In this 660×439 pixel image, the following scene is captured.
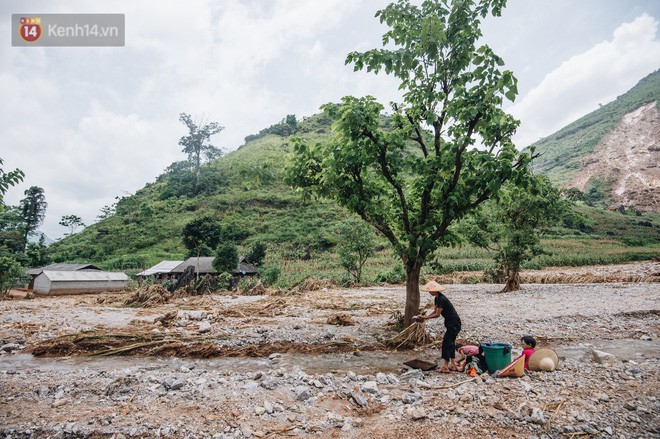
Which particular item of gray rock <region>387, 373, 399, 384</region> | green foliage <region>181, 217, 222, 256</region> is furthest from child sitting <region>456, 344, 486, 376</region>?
green foliage <region>181, 217, 222, 256</region>

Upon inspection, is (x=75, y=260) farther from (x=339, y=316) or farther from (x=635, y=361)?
(x=635, y=361)

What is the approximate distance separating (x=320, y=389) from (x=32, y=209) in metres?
77.7

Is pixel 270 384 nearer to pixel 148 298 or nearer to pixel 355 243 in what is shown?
pixel 148 298

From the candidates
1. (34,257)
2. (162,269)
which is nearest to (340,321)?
(162,269)

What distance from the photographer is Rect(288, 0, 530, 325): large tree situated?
7.86 metres

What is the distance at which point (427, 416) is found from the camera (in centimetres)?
457

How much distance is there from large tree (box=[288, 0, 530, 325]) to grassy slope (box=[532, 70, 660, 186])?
387 feet

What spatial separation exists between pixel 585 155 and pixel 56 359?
14980 centimetres

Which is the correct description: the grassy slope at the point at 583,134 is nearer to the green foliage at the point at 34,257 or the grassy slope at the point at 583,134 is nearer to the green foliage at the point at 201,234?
the green foliage at the point at 201,234

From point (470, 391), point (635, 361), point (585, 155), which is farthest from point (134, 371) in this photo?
point (585, 155)

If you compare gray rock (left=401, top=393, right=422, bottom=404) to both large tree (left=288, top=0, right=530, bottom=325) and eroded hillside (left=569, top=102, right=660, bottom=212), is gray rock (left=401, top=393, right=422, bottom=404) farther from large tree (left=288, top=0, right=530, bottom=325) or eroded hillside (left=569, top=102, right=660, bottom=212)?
eroded hillside (left=569, top=102, right=660, bottom=212)

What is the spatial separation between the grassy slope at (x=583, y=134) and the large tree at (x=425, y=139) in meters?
118

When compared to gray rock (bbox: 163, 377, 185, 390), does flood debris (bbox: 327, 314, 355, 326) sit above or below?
below

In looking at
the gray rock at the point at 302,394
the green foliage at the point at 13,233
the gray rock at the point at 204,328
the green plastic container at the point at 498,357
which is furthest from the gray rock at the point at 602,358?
the green foliage at the point at 13,233
